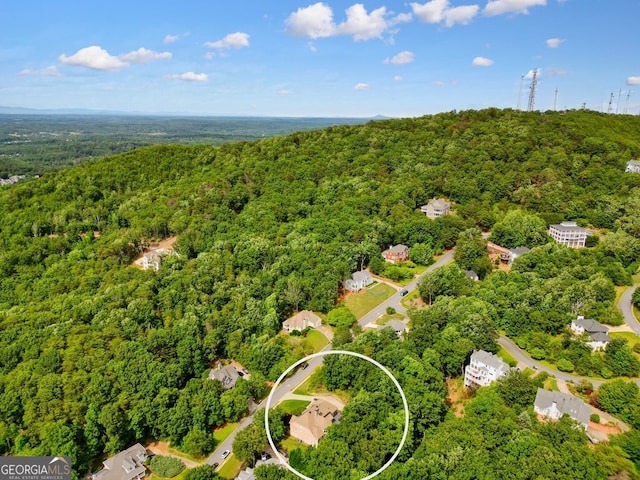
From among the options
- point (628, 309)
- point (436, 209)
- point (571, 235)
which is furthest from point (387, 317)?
point (571, 235)

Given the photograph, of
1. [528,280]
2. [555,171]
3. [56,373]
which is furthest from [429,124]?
[56,373]

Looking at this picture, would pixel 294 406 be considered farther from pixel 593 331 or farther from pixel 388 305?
pixel 593 331

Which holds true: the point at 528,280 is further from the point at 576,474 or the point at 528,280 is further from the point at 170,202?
the point at 170,202

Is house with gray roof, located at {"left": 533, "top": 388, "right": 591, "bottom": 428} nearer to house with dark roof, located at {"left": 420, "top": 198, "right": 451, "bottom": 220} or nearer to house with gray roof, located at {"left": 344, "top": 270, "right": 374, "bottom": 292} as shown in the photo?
house with gray roof, located at {"left": 344, "top": 270, "right": 374, "bottom": 292}

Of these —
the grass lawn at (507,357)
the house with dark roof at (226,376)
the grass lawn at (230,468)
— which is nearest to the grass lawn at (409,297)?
the grass lawn at (507,357)

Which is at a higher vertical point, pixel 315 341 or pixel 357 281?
pixel 357 281

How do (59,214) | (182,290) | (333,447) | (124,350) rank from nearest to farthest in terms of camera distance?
(333,447), (124,350), (182,290), (59,214)
